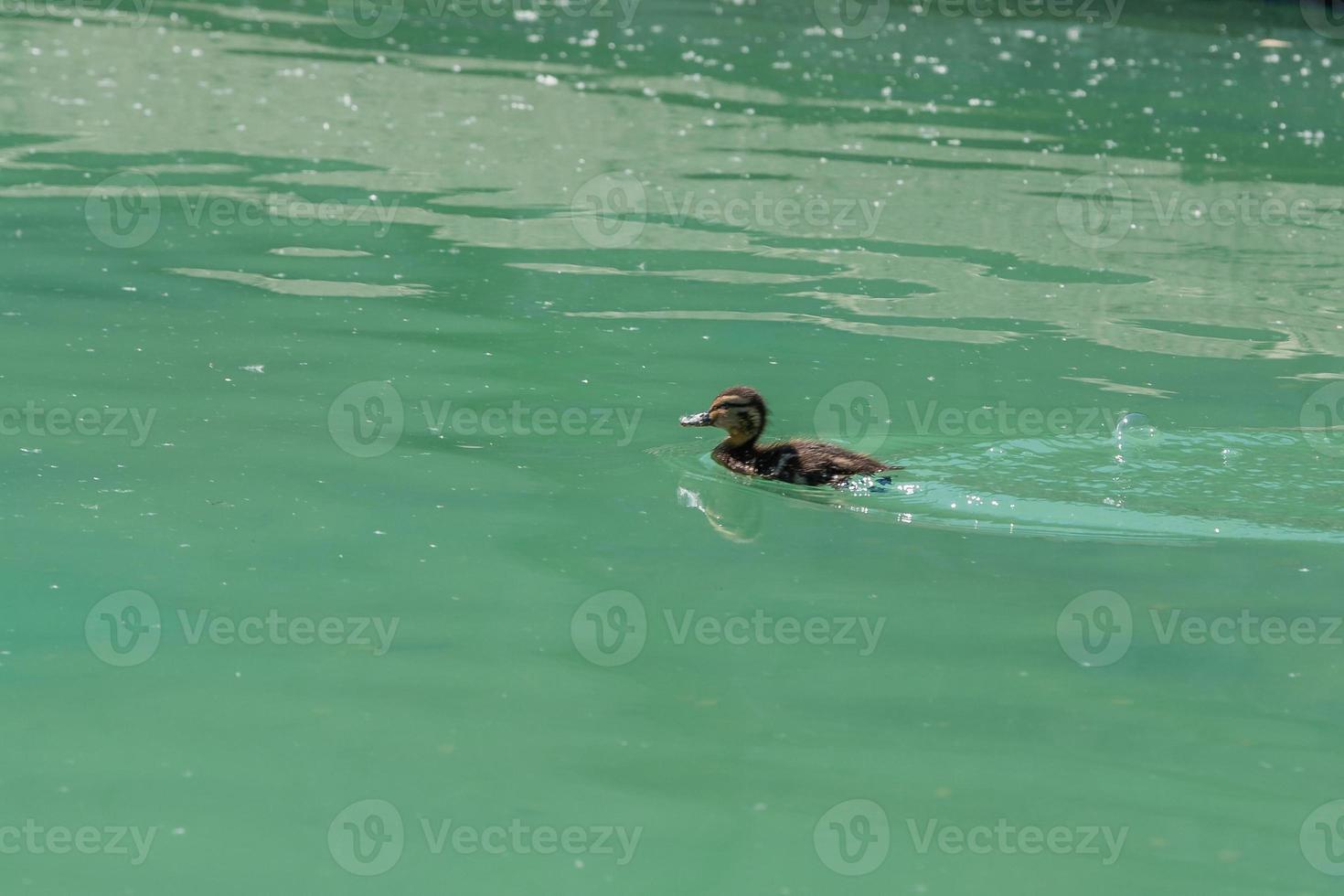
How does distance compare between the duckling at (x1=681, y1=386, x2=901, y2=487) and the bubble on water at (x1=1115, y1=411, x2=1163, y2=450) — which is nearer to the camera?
the duckling at (x1=681, y1=386, x2=901, y2=487)

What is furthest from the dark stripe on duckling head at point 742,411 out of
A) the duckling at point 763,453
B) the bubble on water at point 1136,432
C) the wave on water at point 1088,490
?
the bubble on water at point 1136,432

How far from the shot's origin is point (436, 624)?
7145 mm

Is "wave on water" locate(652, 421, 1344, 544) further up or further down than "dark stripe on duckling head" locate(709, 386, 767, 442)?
further down

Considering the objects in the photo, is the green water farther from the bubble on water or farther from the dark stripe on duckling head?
the dark stripe on duckling head

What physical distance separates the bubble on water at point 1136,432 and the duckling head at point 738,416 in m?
1.99

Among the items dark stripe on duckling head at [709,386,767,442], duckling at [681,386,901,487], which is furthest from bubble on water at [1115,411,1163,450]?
dark stripe on duckling head at [709,386,767,442]

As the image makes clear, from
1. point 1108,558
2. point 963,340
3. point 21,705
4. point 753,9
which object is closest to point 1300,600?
point 1108,558

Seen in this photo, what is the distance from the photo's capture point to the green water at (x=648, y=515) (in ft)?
19.0

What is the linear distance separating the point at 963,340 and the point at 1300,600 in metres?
4.41

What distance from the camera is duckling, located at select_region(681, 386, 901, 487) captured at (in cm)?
898

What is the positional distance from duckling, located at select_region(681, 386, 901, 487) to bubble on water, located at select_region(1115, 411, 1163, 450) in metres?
1.43

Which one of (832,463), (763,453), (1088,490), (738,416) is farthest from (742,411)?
(1088,490)

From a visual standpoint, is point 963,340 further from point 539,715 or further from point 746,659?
point 539,715

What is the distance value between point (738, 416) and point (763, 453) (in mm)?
238
